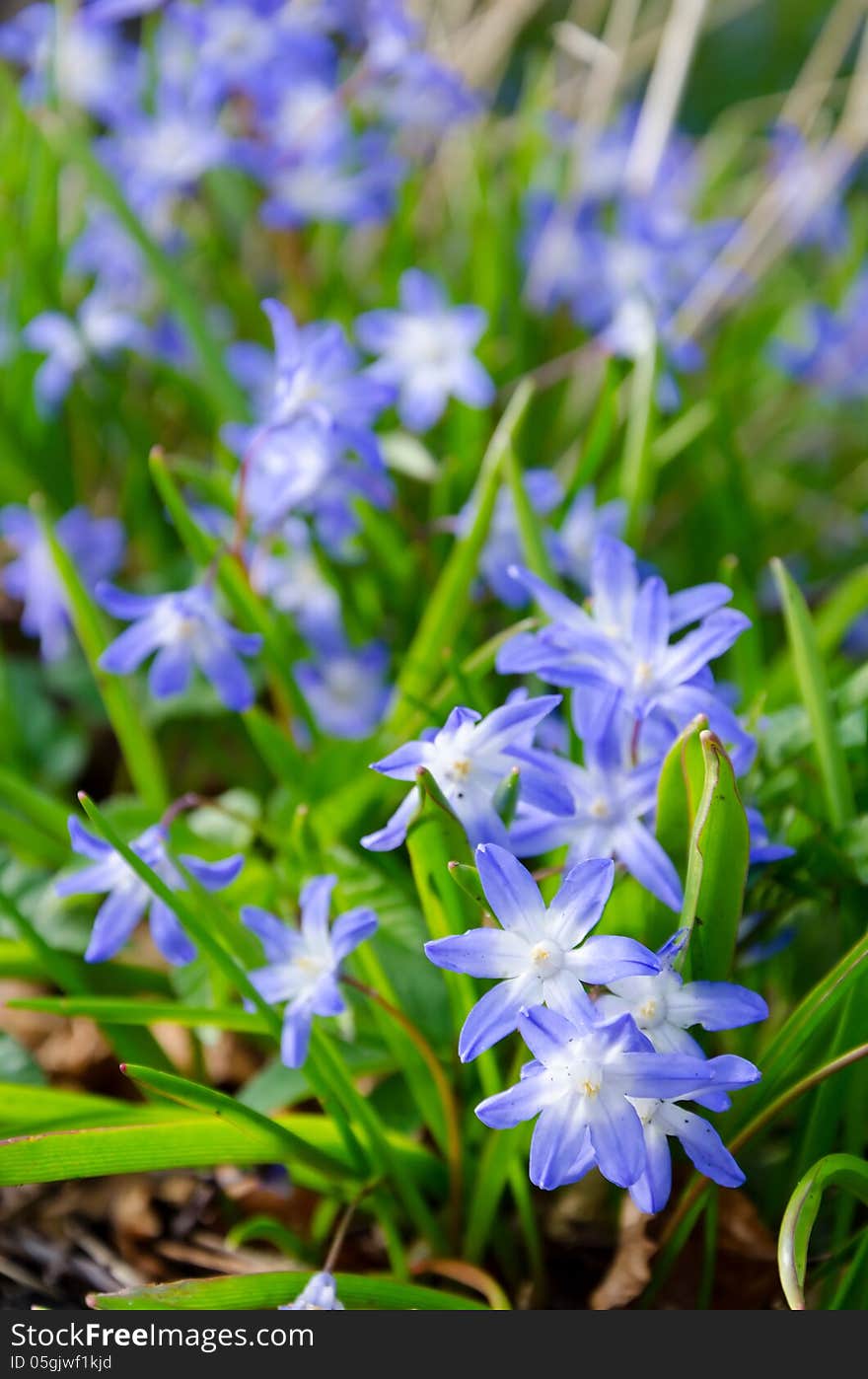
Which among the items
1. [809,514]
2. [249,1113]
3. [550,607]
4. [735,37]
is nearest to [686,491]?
[809,514]

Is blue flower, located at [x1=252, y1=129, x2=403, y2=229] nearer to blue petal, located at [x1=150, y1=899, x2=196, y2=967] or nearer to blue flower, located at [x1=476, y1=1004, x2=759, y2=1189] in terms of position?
blue petal, located at [x1=150, y1=899, x2=196, y2=967]

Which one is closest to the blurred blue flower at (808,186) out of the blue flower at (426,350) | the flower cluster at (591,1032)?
the blue flower at (426,350)

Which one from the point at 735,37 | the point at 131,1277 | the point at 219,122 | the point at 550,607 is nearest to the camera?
the point at 550,607

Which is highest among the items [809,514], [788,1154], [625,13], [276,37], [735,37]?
[735,37]

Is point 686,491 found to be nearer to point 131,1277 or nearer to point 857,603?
point 857,603

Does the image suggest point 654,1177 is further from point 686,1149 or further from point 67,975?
point 67,975
